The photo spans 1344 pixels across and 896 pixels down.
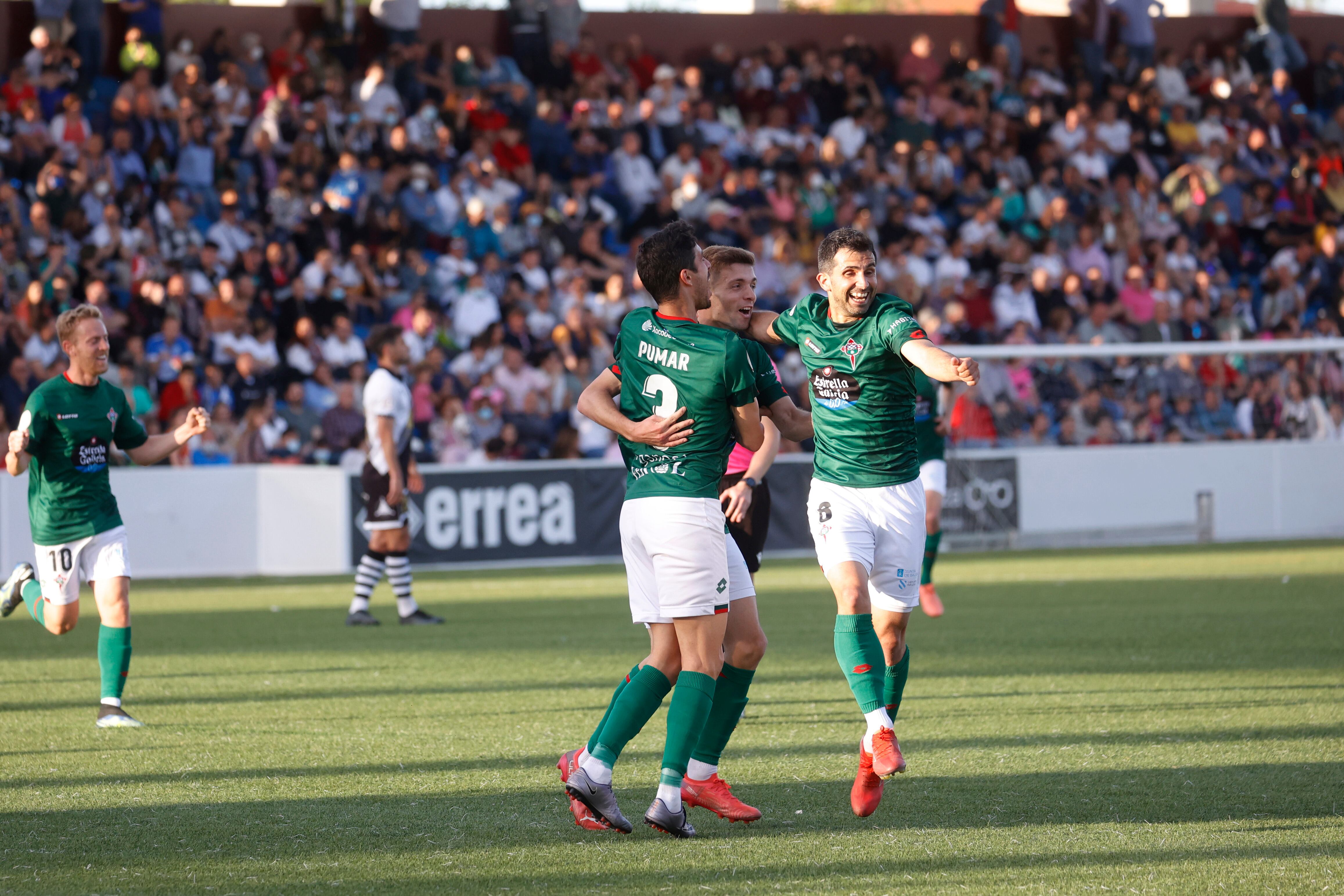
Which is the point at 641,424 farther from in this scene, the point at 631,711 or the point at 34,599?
the point at 34,599

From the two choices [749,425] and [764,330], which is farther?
[764,330]

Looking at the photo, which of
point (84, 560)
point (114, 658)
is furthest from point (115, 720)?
point (84, 560)

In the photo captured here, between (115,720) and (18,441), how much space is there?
4.88 ft

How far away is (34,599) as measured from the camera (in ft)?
28.8

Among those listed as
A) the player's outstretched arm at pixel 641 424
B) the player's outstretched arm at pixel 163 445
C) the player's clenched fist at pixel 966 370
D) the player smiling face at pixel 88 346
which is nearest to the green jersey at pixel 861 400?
the player's clenched fist at pixel 966 370

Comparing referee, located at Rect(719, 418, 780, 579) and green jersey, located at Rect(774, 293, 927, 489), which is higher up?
green jersey, located at Rect(774, 293, 927, 489)

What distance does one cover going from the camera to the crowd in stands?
61.8ft

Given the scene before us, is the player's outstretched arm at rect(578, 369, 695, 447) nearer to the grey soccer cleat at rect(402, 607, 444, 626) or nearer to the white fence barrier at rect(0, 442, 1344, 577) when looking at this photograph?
the grey soccer cleat at rect(402, 607, 444, 626)

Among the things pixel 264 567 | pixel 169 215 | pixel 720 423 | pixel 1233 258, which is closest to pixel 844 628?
pixel 720 423

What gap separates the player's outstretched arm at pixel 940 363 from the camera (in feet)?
17.8

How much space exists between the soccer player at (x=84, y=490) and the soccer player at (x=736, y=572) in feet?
10.6

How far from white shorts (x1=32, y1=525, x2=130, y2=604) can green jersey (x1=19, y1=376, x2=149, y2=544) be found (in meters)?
0.04

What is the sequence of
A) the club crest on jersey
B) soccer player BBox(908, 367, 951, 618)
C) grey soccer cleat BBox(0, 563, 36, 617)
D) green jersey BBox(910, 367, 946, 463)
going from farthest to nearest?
soccer player BBox(908, 367, 951, 618), green jersey BBox(910, 367, 946, 463), grey soccer cleat BBox(0, 563, 36, 617), the club crest on jersey

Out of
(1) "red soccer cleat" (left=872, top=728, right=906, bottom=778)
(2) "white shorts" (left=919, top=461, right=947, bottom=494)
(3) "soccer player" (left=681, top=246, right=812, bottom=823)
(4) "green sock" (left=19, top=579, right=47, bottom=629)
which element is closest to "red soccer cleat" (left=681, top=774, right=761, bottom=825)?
(3) "soccer player" (left=681, top=246, right=812, bottom=823)
